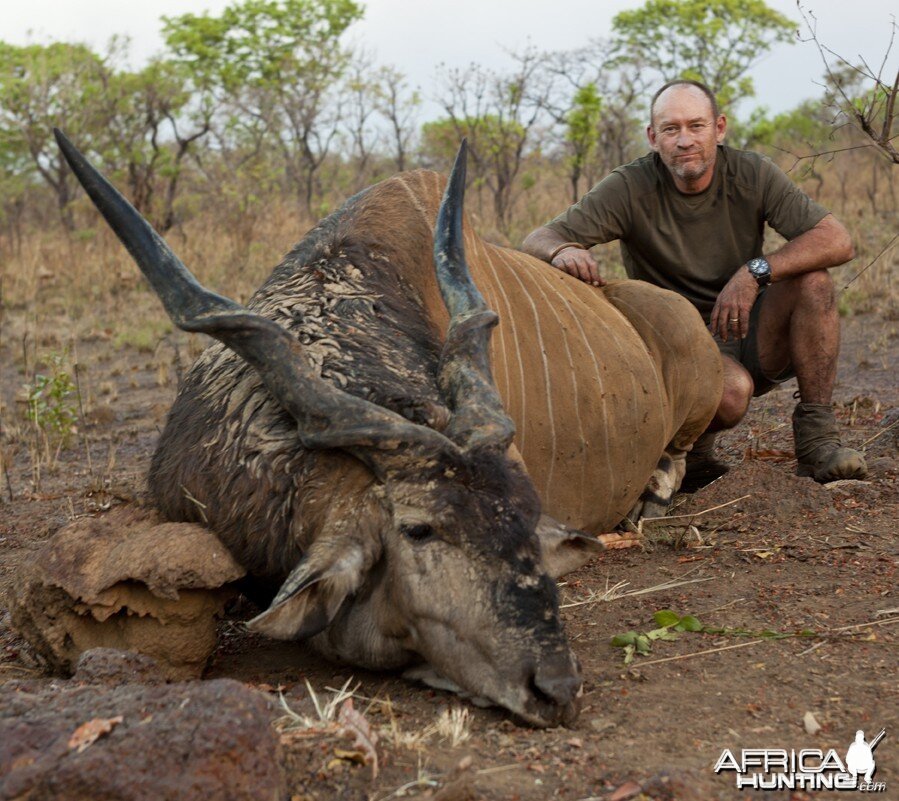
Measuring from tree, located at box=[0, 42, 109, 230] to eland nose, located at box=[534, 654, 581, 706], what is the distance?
14765 mm

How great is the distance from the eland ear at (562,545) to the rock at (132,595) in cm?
81

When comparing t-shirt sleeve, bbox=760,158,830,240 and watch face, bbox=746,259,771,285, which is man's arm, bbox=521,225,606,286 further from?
t-shirt sleeve, bbox=760,158,830,240

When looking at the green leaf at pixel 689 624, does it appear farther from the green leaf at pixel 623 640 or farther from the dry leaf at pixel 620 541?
the dry leaf at pixel 620 541

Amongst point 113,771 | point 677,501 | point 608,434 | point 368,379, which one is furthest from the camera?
point 677,501

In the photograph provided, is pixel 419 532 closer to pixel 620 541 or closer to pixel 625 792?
pixel 625 792

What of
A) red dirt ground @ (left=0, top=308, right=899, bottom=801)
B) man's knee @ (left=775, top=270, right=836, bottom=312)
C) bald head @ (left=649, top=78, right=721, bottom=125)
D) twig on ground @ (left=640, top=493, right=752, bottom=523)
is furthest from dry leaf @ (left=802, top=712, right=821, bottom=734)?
bald head @ (left=649, top=78, right=721, bottom=125)

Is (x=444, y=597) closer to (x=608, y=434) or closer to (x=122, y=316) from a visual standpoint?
(x=608, y=434)

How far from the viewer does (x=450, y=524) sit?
9.42 feet

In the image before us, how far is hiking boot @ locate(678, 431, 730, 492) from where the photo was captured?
523 cm

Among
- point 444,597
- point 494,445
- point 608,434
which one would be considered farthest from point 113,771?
point 608,434

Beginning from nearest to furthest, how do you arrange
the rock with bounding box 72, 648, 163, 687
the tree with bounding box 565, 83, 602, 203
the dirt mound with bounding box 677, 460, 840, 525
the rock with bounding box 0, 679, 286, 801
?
the rock with bounding box 0, 679, 286, 801 → the rock with bounding box 72, 648, 163, 687 → the dirt mound with bounding box 677, 460, 840, 525 → the tree with bounding box 565, 83, 602, 203

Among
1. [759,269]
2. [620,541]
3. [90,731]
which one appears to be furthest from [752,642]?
[759,269]

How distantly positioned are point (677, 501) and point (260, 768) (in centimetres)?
312

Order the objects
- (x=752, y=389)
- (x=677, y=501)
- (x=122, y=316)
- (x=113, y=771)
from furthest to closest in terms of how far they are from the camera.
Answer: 1. (x=122, y=316)
2. (x=752, y=389)
3. (x=677, y=501)
4. (x=113, y=771)
